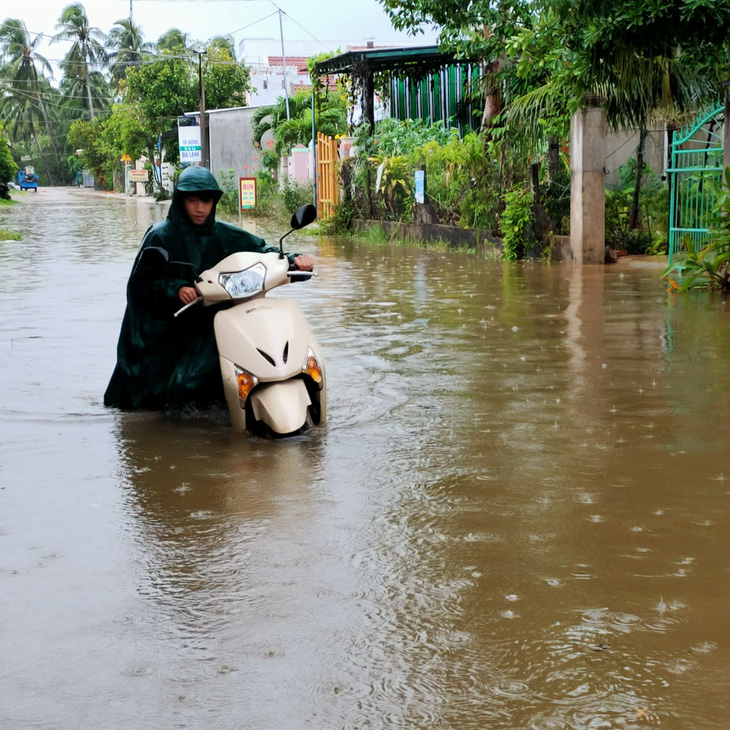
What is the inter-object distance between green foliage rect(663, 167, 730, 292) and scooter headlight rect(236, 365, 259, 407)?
23.5 feet

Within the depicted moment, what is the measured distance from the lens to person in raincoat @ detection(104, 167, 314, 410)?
22.2 feet

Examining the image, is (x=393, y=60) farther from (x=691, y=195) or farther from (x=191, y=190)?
(x=191, y=190)

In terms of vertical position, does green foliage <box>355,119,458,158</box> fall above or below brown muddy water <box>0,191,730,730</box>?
above

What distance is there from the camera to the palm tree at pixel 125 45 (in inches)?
3226

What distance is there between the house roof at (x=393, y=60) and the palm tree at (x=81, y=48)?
5869cm

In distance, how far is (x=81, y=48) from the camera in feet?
285

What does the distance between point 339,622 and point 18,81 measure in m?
92.2

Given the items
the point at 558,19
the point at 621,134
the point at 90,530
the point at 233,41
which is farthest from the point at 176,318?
the point at 233,41

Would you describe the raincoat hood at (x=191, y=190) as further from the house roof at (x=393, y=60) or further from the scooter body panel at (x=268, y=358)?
the house roof at (x=393, y=60)

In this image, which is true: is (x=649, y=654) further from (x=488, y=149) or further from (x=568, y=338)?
(x=488, y=149)

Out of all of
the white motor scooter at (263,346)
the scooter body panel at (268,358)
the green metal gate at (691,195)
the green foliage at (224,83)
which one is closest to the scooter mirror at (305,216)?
the white motor scooter at (263,346)

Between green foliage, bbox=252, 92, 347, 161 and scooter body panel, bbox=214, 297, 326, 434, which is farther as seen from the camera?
green foliage, bbox=252, 92, 347, 161

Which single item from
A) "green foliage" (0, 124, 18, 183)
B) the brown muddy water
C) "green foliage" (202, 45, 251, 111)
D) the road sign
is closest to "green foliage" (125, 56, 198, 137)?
"green foliage" (202, 45, 251, 111)

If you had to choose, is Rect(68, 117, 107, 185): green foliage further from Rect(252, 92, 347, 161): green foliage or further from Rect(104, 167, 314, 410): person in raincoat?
Rect(104, 167, 314, 410): person in raincoat
